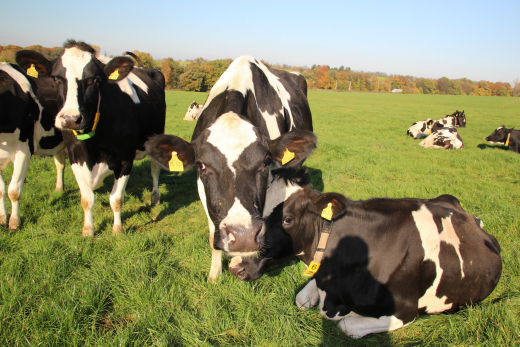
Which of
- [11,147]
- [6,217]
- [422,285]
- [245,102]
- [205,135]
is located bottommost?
[6,217]

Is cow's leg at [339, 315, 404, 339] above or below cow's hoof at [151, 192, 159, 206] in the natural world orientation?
above

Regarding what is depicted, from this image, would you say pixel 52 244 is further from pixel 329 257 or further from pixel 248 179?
pixel 329 257

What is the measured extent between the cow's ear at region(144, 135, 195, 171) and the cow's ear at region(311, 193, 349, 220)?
4.08ft

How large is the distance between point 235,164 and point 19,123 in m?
3.81

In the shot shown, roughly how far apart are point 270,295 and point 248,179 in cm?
135

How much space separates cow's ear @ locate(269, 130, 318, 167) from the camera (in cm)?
299

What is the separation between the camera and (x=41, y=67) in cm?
421

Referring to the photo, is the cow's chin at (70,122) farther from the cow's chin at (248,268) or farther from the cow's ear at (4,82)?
the cow's chin at (248,268)

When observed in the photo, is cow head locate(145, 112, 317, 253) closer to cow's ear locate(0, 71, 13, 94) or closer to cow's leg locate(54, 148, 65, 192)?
cow's ear locate(0, 71, 13, 94)

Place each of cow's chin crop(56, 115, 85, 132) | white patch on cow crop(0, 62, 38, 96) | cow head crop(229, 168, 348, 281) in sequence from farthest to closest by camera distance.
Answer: white patch on cow crop(0, 62, 38, 96), cow's chin crop(56, 115, 85, 132), cow head crop(229, 168, 348, 281)

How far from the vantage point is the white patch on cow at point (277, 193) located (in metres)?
3.03

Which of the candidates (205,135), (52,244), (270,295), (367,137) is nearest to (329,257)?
(270,295)

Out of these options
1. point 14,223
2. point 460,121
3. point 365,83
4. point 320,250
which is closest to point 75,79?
point 14,223

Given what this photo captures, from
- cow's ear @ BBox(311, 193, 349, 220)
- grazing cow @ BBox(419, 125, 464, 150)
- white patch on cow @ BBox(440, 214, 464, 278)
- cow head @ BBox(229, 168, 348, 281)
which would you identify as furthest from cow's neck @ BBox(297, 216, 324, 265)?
grazing cow @ BBox(419, 125, 464, 150)
